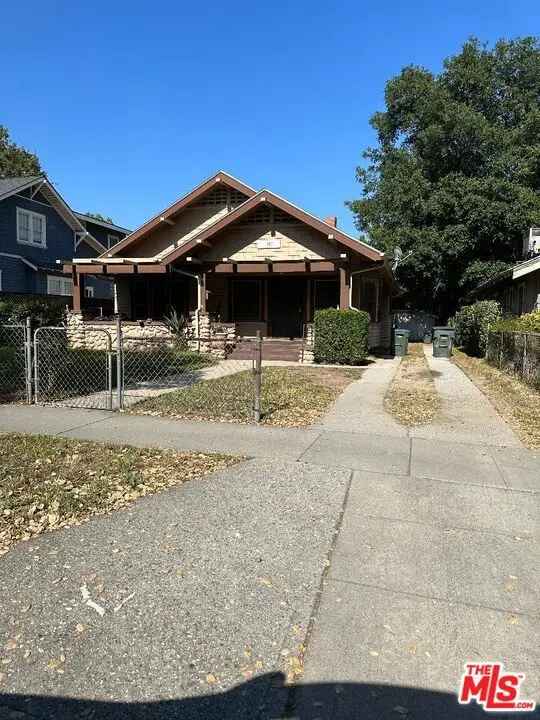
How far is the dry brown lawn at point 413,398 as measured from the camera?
789 cm

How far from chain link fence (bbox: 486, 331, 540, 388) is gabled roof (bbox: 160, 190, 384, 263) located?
4422 millimetres

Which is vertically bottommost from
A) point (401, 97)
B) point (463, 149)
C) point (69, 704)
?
point (69, 704)

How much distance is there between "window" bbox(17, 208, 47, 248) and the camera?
24553 mm

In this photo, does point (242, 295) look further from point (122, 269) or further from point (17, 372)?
point (17, 372)

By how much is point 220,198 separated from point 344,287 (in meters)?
7.17

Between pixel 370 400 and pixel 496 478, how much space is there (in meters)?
4.31

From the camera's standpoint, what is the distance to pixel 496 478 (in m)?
5.06

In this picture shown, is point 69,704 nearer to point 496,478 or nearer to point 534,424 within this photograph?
point 496,478

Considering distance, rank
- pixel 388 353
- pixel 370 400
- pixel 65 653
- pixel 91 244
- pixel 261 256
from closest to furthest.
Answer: pixel 65 653
pixel 370 400
pixel 261 256
pixel 388 353
pixel 91 244

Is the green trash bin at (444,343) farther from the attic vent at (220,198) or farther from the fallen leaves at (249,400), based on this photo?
the attic vent at (220,198)

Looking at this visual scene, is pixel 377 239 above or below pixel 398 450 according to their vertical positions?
above

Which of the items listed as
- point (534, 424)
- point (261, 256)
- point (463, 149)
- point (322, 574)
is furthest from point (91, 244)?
point (322, 574)

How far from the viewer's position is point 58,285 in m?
26.9

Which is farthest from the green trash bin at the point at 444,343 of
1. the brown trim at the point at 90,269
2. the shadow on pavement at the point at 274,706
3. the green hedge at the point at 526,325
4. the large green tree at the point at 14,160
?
the large green tree at the point at 14,160
